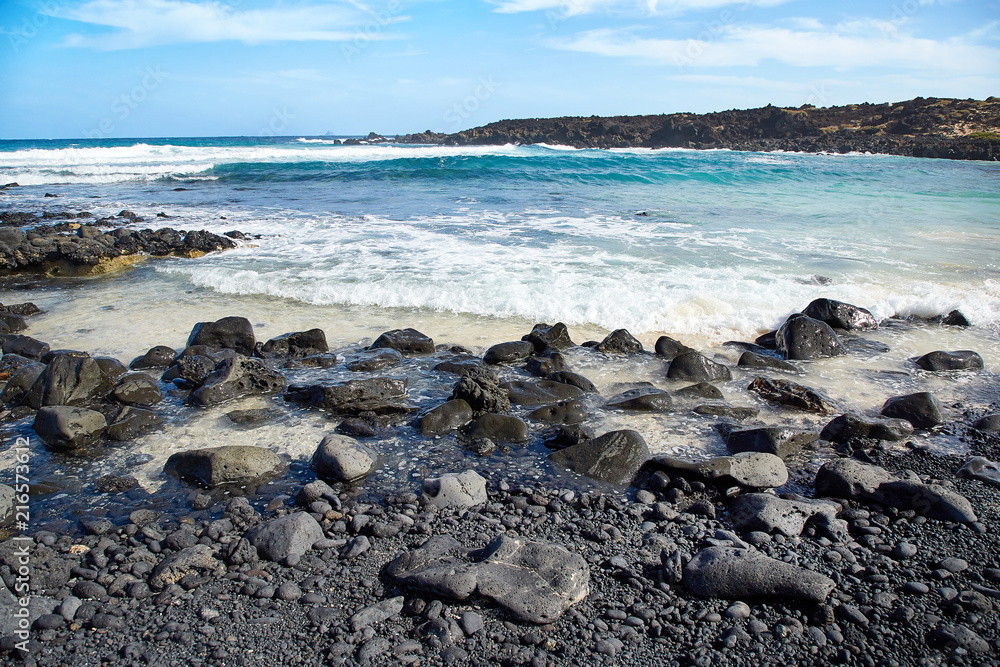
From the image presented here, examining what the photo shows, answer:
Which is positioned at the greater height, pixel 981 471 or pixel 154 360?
pixel 154 360

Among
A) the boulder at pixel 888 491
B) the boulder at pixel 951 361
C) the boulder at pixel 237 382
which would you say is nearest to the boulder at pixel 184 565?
the boulder at pixel 237 382

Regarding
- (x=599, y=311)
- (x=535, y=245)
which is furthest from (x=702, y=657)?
(x=535, y=245)

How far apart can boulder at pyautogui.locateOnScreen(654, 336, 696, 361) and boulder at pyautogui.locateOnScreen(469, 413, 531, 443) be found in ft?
6.94

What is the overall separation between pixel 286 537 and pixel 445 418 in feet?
5.19

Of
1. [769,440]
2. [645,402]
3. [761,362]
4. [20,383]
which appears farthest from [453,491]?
[20,383]

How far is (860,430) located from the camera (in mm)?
4035

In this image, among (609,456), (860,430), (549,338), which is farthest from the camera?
(549,338)

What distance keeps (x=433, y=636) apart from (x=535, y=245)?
8817 millimetres

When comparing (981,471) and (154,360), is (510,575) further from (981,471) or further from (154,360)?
(154,360)

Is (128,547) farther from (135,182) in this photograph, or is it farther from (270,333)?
(135,182)

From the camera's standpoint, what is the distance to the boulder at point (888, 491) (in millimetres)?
3105

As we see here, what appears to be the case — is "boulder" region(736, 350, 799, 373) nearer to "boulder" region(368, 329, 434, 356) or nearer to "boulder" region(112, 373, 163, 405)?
"boulder" region(368, 329, 434, 356)

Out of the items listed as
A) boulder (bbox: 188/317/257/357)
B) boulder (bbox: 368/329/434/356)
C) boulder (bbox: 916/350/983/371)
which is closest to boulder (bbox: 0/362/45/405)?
boulder (bbox: 188/317/257/357)

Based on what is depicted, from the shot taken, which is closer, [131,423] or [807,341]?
[131,423]
